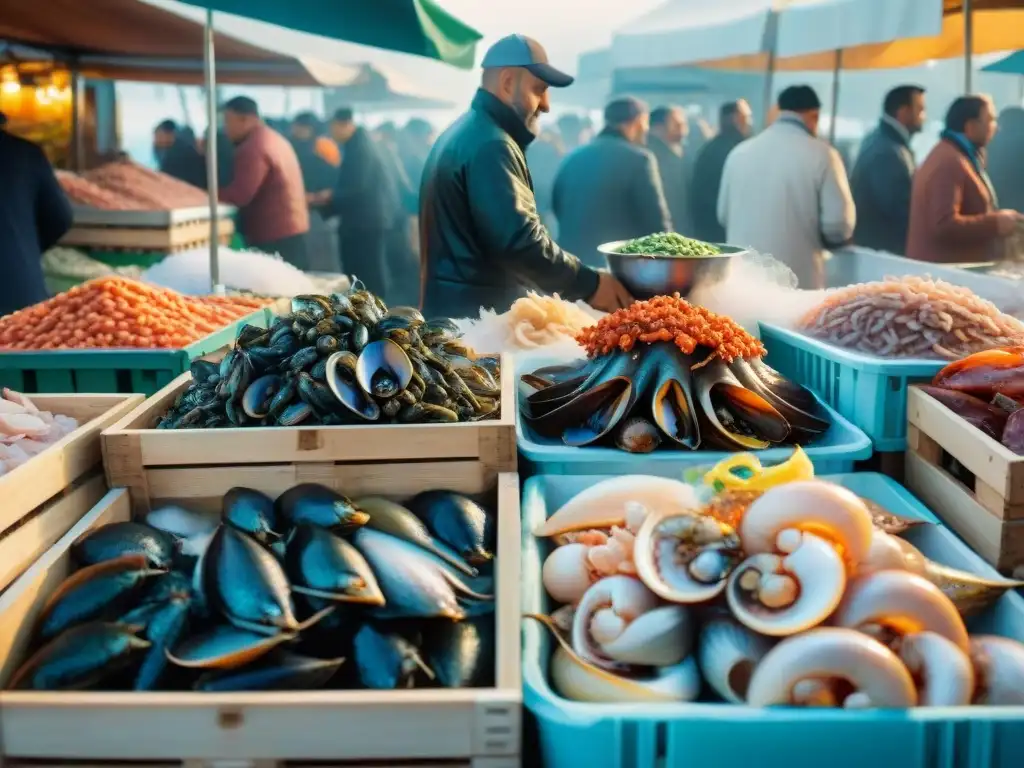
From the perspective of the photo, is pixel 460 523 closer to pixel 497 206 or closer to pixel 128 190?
pixel 497 206

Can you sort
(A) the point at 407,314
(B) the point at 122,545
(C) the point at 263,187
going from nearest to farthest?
1. (B) the point at 122,545
2. (A) the point at 407,314
3. (C) the point at 263,187

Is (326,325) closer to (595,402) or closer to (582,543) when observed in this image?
(595,402)

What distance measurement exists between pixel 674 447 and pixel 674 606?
0.73m

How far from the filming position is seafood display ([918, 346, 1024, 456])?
210cm

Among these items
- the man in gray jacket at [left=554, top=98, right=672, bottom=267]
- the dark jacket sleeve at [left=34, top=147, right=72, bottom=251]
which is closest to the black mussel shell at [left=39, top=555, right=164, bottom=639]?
the dark jacket sleeve at [left=34, top=147, right=72, bottom=251]

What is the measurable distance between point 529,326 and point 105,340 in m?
1.43

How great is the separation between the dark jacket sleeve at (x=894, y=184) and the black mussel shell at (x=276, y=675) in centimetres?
573

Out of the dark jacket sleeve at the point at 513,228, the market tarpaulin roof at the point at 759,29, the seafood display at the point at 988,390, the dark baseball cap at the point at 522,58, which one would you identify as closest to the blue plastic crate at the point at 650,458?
the seafood display at the point at 988,390

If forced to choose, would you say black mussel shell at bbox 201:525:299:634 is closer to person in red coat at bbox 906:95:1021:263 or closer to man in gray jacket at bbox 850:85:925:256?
person in red coat at bbox 906:95:1021:263

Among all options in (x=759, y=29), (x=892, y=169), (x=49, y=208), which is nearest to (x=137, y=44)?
(x=49, y=208)

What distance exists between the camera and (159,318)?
10.7ft

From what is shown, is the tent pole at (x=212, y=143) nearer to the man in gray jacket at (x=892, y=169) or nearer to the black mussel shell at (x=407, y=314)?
the black mussel shell at (x=407, y=314)

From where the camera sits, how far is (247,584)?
5.36ft

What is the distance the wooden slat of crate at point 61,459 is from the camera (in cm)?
184
